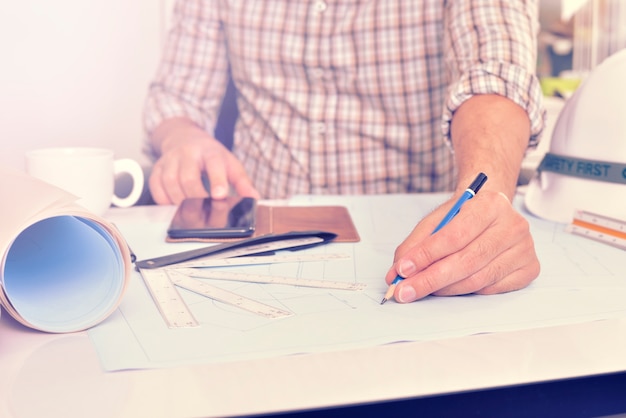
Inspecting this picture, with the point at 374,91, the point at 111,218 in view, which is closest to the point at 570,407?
the point at 111,218

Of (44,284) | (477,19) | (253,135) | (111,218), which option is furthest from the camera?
(253,135)

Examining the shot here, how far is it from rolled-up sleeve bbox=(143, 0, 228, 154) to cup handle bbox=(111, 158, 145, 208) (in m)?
0.36

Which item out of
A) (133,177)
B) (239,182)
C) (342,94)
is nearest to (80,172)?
(133,177)

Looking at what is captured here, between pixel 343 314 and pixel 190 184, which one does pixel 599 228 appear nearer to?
pixel 343 314

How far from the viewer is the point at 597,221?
797 millimetres

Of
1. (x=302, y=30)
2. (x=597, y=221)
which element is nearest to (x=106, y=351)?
(x=597, y=221)

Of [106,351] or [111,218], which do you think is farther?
[111,218]

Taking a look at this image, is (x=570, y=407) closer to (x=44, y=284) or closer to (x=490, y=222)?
(x=490, y=222)

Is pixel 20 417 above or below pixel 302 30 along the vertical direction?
below

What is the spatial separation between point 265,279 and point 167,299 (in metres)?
0.10

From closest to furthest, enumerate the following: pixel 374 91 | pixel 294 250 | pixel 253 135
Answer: pixel 294 250, pixel 374 91, pixel 253 135

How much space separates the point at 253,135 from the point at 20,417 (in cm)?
101

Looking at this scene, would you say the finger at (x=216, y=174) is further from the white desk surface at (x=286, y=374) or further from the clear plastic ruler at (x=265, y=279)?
the white desk surface at (x=286, y=374)

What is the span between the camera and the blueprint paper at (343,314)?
0.49 meters
